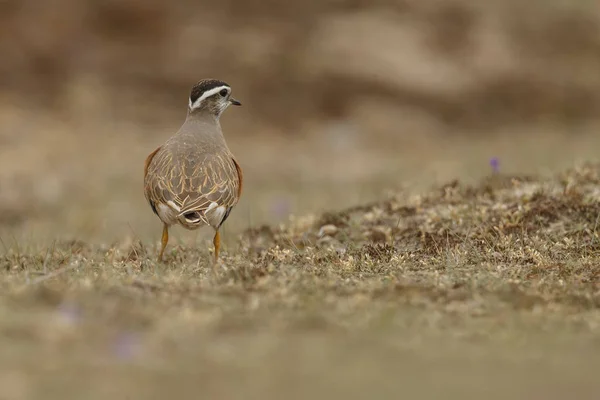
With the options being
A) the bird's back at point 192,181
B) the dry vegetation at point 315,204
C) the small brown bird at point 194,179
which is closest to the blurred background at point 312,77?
the dry vegetation at point 315,204

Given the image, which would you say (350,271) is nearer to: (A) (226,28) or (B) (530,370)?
(B) (530,370)

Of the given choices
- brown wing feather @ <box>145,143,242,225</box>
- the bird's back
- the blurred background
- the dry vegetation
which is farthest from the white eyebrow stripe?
the blurred background

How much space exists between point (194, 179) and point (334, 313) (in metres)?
2.98

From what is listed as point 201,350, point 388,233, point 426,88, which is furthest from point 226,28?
point 201,350

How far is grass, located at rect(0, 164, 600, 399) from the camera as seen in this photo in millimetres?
5230

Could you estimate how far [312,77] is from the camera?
2627 centimetres

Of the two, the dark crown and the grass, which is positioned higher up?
the dark crown

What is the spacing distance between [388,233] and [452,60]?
59.6 ft

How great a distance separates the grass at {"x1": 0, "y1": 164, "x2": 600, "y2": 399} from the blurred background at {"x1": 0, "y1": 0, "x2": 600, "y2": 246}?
1235cm

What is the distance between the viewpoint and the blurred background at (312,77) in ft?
78.4

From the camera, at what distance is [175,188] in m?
9.12

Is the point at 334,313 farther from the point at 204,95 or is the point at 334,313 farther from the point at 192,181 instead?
the point at 204,95

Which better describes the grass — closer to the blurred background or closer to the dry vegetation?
the dry vegetation

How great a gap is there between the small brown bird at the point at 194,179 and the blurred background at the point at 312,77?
11892 millimetres
